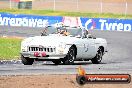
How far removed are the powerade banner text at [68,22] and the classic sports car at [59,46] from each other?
26632mm

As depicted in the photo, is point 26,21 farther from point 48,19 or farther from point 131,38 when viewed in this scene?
point 131,38

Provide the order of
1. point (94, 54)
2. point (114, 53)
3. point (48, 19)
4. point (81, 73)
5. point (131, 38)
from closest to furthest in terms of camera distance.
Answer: point (81, 73)
point (94, 54)
point (114, 53)
point (131, 38)
point (48, 19)

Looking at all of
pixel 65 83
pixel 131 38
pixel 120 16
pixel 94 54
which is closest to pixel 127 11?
pixel 120 16

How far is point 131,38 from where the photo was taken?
3859 cm

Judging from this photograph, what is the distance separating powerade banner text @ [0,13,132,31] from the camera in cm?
4706

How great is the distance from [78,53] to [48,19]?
99.9 feet

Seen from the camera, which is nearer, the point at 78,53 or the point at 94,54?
the point at 78,53

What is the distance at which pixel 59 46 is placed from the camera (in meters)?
18.4

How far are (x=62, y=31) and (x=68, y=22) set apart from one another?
29819 millimetres

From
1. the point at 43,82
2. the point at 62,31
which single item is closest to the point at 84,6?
the point at 62,31

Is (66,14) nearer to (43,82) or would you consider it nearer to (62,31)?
(62,31)

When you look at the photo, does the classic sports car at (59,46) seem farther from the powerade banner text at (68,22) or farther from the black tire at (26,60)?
the powerade banner text at (68,22)

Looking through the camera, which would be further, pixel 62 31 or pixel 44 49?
pixel 62 31

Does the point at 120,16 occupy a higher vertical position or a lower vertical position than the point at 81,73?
lower
